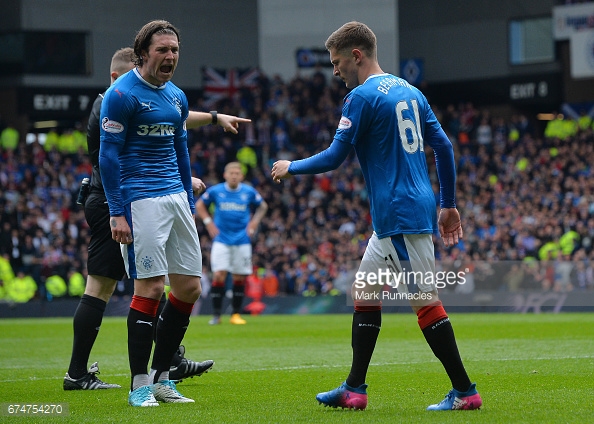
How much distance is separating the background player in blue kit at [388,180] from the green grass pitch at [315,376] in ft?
1.03

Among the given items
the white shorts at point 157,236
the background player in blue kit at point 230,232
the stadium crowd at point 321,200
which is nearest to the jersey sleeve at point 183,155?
the white shorts at point 157,236

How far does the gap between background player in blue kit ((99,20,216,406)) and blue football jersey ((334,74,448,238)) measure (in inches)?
46.9

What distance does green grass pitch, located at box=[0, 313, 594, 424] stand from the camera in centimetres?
561

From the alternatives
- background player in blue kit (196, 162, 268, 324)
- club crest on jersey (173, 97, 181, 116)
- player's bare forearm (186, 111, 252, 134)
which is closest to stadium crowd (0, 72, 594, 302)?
background player in blue kit (196, 162, 268, 324)

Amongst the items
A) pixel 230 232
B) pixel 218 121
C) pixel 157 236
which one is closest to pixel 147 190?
pixel 157 236

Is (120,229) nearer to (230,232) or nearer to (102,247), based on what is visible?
(102,247)

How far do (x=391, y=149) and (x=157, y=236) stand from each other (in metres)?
1.54

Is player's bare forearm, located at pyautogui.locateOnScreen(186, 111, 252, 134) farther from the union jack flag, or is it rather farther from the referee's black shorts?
the union jack flag

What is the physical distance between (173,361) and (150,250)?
1356mm

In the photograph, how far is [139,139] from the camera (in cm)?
627

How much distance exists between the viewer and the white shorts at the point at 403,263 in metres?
5.73

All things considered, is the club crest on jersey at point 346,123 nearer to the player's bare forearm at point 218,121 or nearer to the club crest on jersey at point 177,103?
the club crest on jersey at point 177,103

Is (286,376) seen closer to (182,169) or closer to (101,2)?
(182,169)

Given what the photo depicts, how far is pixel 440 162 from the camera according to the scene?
6.02 m
